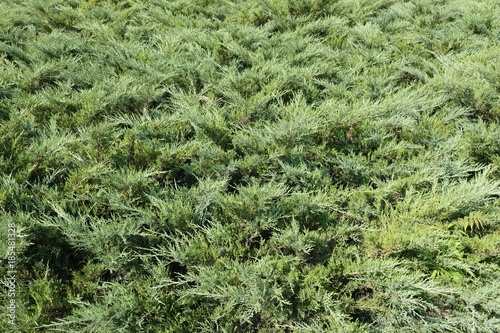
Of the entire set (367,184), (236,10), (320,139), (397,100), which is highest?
(236,10)

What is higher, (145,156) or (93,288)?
(145,156)

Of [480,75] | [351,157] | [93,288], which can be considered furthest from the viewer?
[480,75]

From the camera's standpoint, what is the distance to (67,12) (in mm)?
3777

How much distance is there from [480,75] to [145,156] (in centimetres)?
260

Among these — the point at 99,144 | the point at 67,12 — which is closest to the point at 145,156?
the point at 99,144

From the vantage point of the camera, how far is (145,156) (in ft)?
6.50

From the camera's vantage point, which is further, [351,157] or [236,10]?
[236,10]

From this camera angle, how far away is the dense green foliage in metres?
1.49

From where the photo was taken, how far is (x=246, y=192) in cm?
171

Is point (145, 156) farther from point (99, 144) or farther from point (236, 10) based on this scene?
point (236, 10)

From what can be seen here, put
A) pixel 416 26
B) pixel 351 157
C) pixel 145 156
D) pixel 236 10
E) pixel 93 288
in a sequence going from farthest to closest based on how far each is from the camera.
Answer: pixel 236 10
pixel 416 26
pixel 351 157
pixel 145 156
pixel 93 288

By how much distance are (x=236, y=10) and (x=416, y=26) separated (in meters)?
2.09

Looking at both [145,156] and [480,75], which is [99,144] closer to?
[145,156]

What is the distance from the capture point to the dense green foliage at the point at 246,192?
4.90 ft
